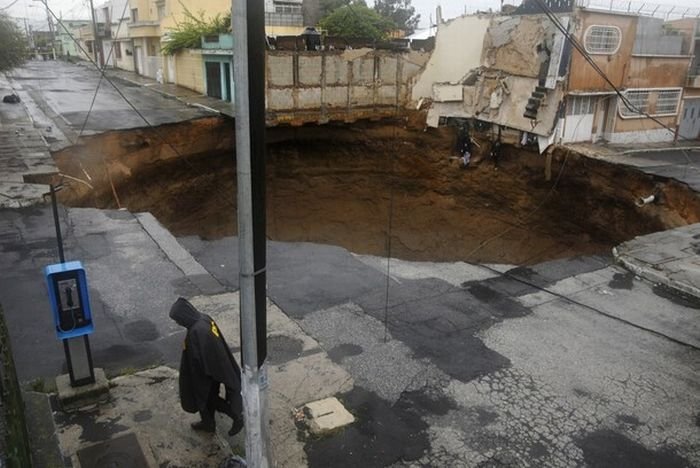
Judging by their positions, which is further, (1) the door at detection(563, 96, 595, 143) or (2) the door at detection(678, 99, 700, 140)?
(2) the door at detection(678, 99, 700, 140)

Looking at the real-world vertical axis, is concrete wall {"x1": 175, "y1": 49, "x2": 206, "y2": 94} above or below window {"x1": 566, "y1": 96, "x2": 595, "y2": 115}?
above

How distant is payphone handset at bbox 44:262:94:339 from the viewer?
4.89 metres

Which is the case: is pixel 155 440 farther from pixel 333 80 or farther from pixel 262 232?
pixel 333 80

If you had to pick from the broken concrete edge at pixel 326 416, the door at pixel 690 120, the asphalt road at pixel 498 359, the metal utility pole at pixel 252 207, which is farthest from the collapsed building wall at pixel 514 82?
the metal utility pole at pixel 252 207

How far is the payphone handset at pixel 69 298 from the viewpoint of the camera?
489 centimetres

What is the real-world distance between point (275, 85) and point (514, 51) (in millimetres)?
9445

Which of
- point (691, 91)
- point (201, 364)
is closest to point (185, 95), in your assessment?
point (691, 91)

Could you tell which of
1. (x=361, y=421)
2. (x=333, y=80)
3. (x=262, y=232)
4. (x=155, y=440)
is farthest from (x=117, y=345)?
(x=333, y=80)

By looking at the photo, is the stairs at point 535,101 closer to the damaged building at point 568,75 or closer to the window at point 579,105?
the damaged building at point 568,75

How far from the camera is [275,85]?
70.5 ft

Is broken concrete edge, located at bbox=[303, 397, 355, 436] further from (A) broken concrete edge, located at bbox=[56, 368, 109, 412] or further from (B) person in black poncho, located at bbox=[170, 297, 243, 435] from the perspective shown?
(A) broken concrete edge, located at bbox=[56, 368, 109, 412]

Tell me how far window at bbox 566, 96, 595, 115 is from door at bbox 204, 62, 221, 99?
1601 cm

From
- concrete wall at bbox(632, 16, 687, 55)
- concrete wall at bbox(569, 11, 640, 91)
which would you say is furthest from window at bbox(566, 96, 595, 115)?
concrete wall at bbox(632, 16, 687, 55)

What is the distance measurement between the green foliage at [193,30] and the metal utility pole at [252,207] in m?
24.0
